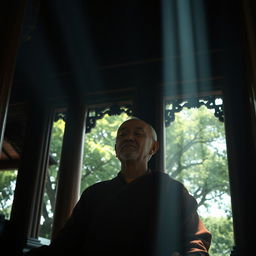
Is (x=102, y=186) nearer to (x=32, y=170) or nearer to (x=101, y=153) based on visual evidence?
(x=32, y=170)

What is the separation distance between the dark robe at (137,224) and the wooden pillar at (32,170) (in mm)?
1522

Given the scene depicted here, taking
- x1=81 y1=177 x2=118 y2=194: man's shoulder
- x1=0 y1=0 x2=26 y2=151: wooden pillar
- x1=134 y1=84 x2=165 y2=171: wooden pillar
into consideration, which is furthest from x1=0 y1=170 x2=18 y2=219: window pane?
x1=0 y1=0 x2=26 y2=151: wooden pillar

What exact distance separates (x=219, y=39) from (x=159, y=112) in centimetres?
97

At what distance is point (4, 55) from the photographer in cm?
142

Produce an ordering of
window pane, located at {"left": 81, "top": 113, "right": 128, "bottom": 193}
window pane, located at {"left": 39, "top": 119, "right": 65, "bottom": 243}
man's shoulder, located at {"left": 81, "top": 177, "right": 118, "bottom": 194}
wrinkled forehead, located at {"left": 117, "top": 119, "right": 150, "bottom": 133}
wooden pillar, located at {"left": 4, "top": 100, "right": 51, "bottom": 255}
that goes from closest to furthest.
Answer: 1. man's shoulder, located at {"left": 81, "top": 177, "right": 118, "bottom": 194}
2. wrinkled forehead, located at {"left": 117, "top": 119, "right": 150, "bottom": 133}
3. wooden pillar, located at {"left": 4, "top": 100, "right": 51, "bottom": 255}
4. window pane, located at {"left": 39, "top": 119, "right": 65, "bottom": 243}
5. window pane, located at {"left": 81, "top": 113, "right": 128, "bottom": 193}

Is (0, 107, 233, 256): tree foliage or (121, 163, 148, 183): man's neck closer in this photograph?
(121, 163, 148, 183): man's neck

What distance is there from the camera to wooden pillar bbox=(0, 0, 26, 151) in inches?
54.3

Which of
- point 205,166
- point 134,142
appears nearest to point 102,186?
point 134,142

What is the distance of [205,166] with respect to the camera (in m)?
5.66

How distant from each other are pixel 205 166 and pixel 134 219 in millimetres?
4168

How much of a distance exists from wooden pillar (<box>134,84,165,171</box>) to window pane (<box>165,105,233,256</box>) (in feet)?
4.54

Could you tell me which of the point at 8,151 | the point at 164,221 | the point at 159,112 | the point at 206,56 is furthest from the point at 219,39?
the point at 8,151

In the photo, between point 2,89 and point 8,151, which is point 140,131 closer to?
point 2,89

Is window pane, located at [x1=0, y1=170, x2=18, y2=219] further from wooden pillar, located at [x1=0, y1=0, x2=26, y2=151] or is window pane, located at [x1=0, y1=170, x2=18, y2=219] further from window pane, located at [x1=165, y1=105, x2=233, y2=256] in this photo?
wooden pillar, located at [x1=0, y1=0, x2=26, y2=151]
